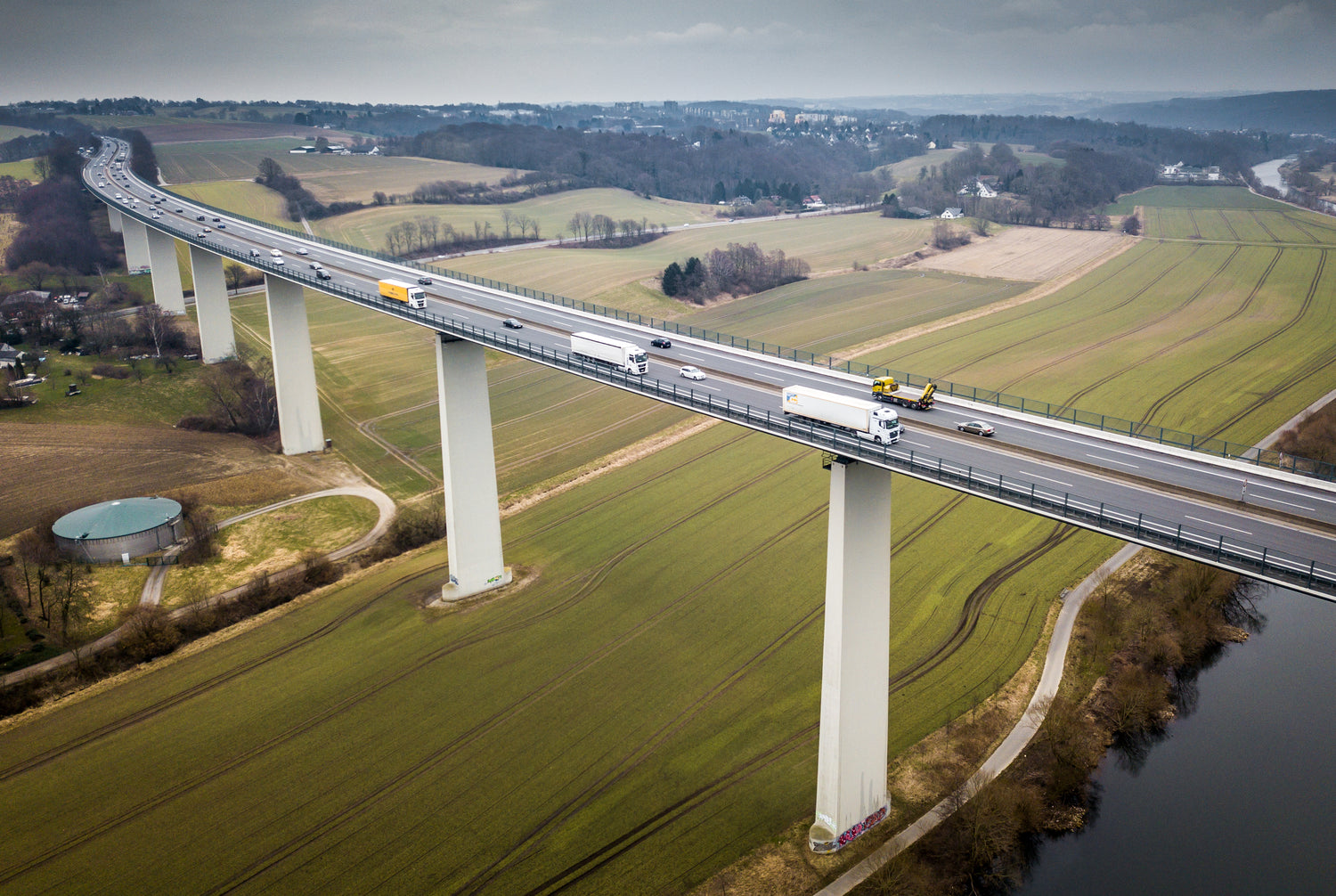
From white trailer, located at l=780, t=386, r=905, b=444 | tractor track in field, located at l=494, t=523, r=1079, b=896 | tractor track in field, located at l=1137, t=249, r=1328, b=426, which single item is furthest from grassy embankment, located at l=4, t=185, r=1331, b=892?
tractor track in field, located at l=1137, t=249, r=1328, b=426

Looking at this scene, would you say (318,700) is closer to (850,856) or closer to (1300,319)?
(850,856)

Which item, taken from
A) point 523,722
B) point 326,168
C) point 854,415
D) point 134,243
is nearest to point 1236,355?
point 854,415

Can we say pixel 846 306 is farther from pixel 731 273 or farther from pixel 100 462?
pixel 100 462

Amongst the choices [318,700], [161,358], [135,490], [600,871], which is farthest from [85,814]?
[161,358]

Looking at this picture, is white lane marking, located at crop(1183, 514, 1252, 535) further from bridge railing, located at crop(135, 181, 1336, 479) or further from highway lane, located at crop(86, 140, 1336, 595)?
bridge railing, located at crop(135, 181, 1336, 479)

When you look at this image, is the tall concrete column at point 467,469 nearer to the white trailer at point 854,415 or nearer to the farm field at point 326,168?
the white trailer at point 854,415

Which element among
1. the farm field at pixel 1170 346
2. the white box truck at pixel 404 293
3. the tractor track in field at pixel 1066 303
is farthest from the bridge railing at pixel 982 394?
the white box truck at pixel 404 293

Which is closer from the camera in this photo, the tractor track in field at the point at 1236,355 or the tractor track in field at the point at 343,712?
the tractor track in field at the point at 343,712
